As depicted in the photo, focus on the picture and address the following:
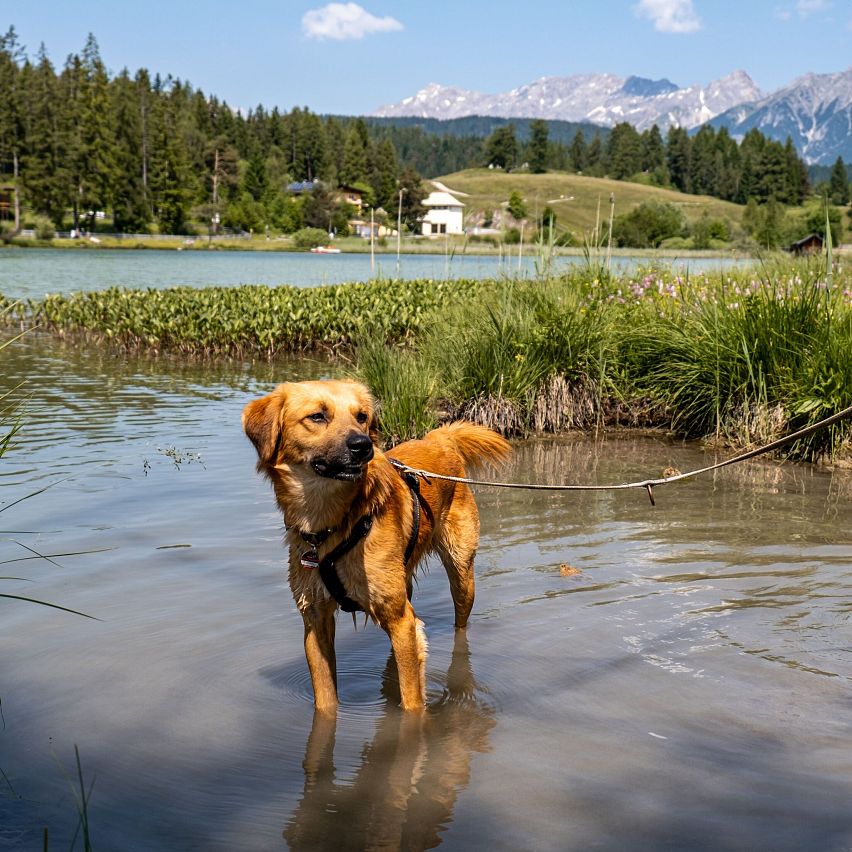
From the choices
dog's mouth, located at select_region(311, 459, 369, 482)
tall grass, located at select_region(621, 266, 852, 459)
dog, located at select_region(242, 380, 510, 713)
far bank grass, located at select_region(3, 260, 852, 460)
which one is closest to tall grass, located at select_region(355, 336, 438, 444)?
far bank grass, located at select_region(3, 260, 852, 460)

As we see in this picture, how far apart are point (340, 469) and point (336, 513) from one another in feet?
Result: 1.04

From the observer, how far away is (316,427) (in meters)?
4.06

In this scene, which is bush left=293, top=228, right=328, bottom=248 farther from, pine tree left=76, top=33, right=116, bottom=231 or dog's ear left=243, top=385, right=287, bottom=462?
dog's ear left=243, top=385, right=287, bottom=462

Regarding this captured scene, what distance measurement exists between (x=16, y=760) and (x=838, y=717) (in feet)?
12.6

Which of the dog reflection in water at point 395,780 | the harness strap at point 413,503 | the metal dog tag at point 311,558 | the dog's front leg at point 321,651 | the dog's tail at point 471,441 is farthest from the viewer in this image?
the dog's tail at point 471,441

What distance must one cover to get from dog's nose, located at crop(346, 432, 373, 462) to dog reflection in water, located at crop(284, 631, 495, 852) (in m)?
1.44

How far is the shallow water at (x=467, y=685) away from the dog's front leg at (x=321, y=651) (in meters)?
0.16

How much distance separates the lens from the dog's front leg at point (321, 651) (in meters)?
4.36

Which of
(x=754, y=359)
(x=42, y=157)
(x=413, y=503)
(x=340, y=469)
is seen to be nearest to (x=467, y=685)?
(x=413, y=503)

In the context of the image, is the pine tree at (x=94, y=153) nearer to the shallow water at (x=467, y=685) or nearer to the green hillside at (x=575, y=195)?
the green hillside at (x=575, y=195)

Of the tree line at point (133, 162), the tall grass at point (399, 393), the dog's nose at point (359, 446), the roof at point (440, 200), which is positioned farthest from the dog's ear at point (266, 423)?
the roof at point (440, 200)

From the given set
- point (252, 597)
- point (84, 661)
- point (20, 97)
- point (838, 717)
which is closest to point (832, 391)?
point (838, 717)

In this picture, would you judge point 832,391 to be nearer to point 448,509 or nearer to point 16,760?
point 448,509

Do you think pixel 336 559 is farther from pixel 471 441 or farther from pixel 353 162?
pixel 353 162
